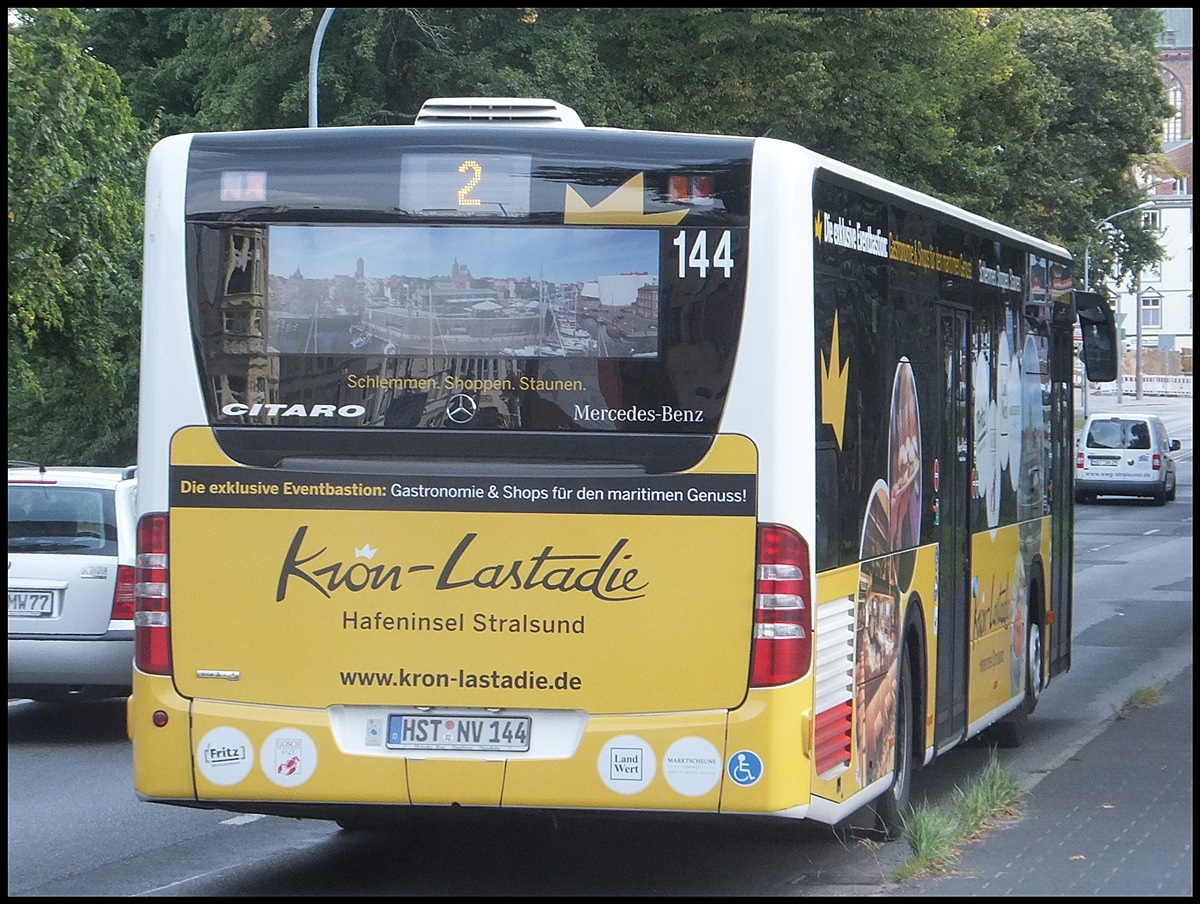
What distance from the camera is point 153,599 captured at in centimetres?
688

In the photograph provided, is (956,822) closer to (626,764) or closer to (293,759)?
(626,764)

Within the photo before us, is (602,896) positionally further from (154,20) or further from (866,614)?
(154,20)

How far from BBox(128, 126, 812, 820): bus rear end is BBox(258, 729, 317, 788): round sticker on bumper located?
0.01 m

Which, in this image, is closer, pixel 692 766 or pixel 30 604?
pixel 692 766

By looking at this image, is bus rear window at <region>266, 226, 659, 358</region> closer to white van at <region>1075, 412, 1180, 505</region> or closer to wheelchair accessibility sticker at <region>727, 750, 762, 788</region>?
wheelchair accessibility sticker at <region>727, 750, 762, 788</region>

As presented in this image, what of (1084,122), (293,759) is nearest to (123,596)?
(293,759)

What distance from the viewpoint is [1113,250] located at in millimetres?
66125

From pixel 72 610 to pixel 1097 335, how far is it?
274 inches

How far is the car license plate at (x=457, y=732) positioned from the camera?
21.9 feet

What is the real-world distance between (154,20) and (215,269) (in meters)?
29.4

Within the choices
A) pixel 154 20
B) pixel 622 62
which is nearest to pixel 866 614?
pixel 622 62

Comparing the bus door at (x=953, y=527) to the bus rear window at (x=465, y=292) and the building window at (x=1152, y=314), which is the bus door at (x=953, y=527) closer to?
the bus rear window at (x=465, y=292)

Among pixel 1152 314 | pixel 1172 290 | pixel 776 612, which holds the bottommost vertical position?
pixel 776 612

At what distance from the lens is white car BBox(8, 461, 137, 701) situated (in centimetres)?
1154
